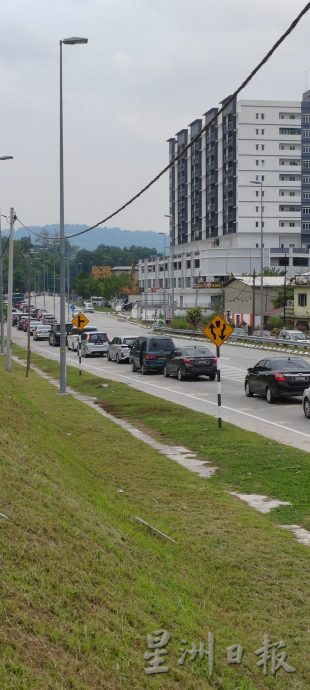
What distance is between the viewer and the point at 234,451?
17406mm

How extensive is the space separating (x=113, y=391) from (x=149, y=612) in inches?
976

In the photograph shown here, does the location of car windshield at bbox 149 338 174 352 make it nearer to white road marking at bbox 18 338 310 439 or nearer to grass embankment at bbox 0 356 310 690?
white road marking at bbox 18 338 310 439

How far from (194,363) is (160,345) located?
5.24 m

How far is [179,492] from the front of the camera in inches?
529

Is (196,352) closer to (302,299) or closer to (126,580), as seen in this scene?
(126,580)

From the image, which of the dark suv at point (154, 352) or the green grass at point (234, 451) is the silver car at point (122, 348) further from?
the green grass at point (234, 451)

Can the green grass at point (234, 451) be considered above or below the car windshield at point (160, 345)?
below

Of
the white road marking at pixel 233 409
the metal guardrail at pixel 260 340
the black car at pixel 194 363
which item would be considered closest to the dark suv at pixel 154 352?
the white road marking at pixel 233 409

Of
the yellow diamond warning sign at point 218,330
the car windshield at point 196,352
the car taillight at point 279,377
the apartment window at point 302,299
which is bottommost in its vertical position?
the car taillight at point 279,377

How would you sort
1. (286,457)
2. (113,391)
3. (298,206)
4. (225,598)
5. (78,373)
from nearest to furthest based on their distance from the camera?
(225,598)
(286,457)
(113,391)
(78,373)
(298,206)

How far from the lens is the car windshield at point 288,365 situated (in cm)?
2723

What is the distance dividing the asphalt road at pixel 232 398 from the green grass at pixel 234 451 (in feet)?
2.71

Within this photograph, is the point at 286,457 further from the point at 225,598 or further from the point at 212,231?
the point at 212,231

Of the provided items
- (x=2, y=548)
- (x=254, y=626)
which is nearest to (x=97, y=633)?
(x=2, y=548)
